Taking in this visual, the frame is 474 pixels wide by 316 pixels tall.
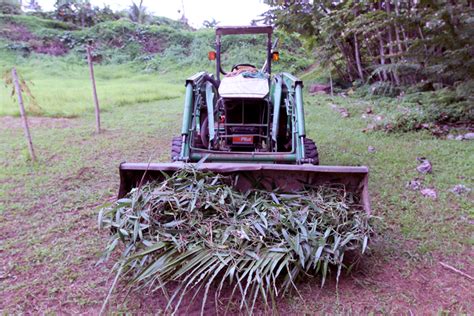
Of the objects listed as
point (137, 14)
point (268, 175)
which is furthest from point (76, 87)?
point (137, 14)

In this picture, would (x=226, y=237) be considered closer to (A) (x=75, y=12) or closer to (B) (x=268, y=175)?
(B) (x=268, y=175)

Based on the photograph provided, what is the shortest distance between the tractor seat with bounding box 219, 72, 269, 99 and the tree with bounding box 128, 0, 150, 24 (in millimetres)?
21608

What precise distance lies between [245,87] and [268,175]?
1218mm

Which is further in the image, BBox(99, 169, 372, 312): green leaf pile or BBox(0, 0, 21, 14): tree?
BBox(0, 0, 21, 14): tree

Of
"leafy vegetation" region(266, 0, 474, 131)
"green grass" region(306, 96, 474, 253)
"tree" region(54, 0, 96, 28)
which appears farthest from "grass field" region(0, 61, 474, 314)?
"tree" region(54, 0, 96, 28)

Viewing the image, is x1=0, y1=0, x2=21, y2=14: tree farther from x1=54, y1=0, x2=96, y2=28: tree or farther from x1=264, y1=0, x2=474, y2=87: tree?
x1=264, y1=0, x2=474, y2=87: tree

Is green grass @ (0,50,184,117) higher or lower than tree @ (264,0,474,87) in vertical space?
lower

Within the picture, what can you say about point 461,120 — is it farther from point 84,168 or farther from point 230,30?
point 84,168

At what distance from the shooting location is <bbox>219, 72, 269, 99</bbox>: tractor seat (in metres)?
3.76

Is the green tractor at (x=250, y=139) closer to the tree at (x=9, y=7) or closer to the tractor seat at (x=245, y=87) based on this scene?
the tractor seat at (x=245, y=87)

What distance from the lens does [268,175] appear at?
2.95 m

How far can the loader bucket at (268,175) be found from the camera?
2.85 metres

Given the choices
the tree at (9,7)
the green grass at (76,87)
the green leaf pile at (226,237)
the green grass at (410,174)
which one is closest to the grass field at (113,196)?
the green grass at (410,174)

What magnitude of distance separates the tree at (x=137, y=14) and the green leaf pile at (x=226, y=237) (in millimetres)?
23208
